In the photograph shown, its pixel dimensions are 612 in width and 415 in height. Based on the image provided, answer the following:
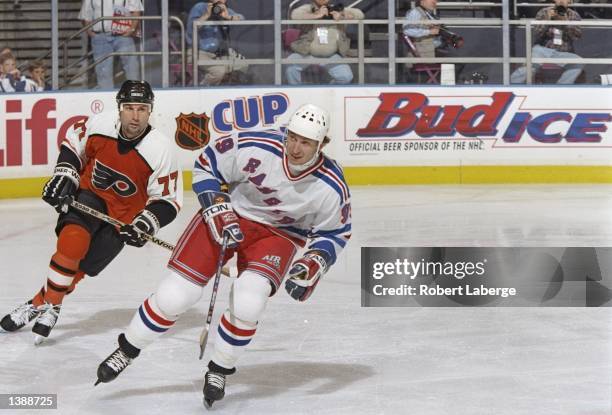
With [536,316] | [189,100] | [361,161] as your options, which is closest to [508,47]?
[361,161]

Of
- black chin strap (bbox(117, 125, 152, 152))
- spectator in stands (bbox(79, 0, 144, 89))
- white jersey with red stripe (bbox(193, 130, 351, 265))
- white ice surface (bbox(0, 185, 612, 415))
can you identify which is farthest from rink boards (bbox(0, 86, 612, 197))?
white jersey with red stripe (bbox(193, 130, 351, 265))

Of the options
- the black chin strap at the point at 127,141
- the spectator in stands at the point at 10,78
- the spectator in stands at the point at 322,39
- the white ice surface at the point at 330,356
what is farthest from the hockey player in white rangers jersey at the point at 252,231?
the spectator in stands at the point at 322,39

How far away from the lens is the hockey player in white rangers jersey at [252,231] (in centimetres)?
432

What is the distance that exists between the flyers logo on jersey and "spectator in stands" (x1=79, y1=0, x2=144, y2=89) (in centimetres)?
595

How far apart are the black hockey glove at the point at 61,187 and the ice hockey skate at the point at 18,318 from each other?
52cm

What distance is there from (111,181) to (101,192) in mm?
77

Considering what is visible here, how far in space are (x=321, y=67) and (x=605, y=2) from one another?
292cm

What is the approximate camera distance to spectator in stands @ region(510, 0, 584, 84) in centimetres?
1203

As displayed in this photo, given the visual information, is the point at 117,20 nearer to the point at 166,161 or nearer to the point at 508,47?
the point at 508,47

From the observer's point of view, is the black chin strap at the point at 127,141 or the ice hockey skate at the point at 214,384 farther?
the black chin strap at the point at 127,141

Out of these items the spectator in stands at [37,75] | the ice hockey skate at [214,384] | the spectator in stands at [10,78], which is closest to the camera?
the ice hockey skate at [214,384]

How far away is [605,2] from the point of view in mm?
12281

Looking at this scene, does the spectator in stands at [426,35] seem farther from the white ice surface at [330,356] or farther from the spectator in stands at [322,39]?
the white ice surface at [330,356]

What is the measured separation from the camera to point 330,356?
5.16m
